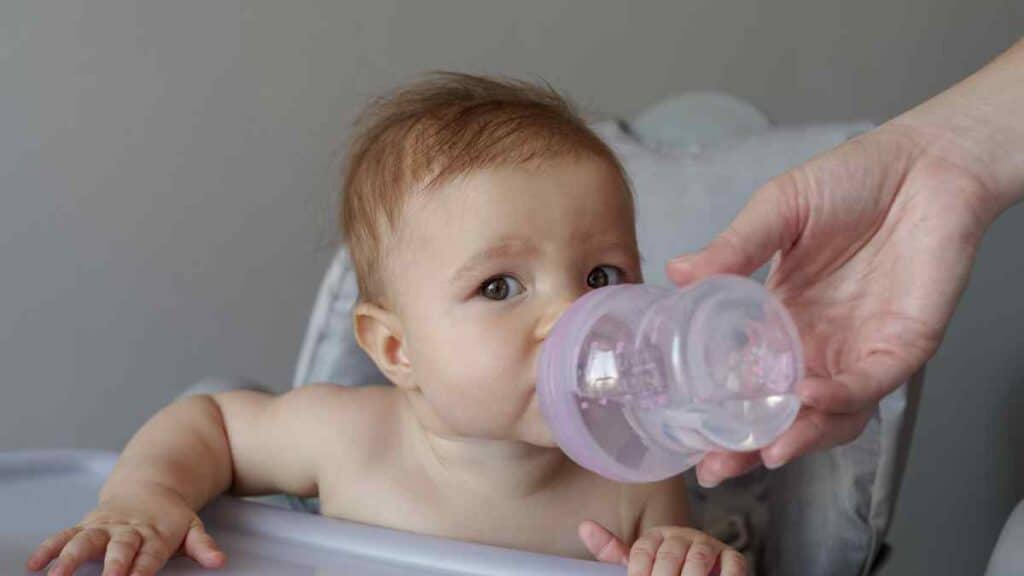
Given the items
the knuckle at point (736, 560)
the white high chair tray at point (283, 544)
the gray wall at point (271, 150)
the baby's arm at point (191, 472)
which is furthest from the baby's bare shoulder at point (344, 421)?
the gray wall at point (271, 150)

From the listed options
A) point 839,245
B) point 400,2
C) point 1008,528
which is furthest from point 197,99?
point 1008,528

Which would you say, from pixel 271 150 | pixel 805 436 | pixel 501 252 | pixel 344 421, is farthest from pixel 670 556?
pixel 271 150

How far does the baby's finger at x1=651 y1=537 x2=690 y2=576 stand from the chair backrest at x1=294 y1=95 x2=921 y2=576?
0.23 m

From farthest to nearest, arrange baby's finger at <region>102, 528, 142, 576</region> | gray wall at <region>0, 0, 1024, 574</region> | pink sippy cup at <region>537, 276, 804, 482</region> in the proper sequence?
gray wall at <region>0, 0, 1024, 574</region>, baby's finger at <region>102, 528, 142, 576</region>, pink sippy cup at <region>537, 276, 804, 482</region>

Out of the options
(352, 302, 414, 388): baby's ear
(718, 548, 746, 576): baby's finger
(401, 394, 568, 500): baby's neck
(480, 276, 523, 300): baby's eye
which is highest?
(480, 276, 523, 300): baby's eye

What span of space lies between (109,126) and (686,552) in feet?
3.60

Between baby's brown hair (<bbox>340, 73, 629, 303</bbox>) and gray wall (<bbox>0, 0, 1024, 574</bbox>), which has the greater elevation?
baby's brown hair (<bbox>340, 73, 629, 303</bbox>)

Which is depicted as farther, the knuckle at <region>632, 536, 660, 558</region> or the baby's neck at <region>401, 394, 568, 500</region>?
the baby's neck at <region>401, 394, 568, 500</region>

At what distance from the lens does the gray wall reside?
1.59 meters

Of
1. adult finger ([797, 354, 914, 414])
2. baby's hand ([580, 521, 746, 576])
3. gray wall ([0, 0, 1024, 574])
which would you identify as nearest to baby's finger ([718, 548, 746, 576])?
baby's hand ([580, 521, 746, 576])

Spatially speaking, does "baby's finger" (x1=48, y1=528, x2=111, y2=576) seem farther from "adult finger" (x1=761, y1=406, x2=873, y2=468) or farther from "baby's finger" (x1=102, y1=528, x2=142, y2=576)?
"adult finger" (x1=761, y1=406, x2=873, y2=468)

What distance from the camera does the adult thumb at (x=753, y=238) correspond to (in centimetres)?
71

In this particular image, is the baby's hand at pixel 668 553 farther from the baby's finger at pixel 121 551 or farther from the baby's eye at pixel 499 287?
the baby's finger at pixel 121 551

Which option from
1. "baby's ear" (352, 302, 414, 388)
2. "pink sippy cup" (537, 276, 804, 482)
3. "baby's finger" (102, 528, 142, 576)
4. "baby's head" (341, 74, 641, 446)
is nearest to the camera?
"pink sippy cup" (537, 276, 804, 482)
